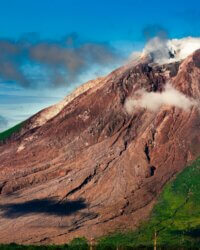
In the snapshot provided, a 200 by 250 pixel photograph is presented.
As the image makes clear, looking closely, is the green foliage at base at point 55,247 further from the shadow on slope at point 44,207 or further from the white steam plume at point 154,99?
the white steam plume at point 154,99

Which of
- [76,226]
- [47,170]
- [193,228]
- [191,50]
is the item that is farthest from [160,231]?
[191,50]

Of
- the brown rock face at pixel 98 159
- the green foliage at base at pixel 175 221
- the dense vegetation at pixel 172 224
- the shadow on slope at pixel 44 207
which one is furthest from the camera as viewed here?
the shadow on slope at pixel 44 207

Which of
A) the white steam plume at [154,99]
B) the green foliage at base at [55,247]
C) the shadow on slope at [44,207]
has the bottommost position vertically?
the green foliage at base at [55,247]

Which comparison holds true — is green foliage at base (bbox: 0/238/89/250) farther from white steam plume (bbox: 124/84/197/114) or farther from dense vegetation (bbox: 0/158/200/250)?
white steam plume (bbox: 124/84/197/114)

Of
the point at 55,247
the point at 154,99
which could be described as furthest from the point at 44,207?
the point at 154,99

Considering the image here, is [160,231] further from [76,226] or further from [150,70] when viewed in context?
[150,70]

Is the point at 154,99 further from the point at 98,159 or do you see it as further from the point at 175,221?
the point at 175,221

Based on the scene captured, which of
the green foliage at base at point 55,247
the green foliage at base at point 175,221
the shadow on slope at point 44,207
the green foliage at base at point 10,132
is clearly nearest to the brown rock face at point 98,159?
the shadow on slope at point 44,207
